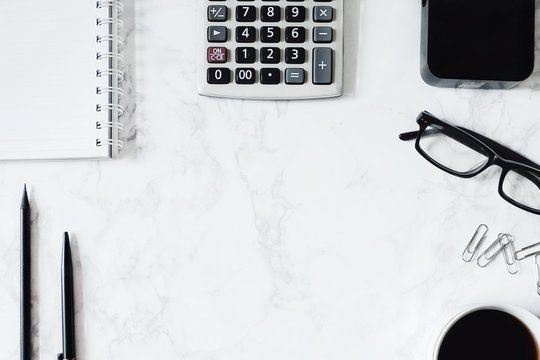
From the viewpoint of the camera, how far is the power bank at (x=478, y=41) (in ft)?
1.76

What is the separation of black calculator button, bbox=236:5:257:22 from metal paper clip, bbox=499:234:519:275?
0.30m

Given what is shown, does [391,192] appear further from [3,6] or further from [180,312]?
[3,6]

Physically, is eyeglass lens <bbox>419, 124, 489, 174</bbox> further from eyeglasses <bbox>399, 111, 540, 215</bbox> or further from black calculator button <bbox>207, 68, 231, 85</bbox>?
black calculator button <bbox>207, 68, 231, 85</bbox>

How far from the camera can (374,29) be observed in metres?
0.57

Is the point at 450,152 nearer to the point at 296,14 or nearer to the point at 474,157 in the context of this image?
the point at 474,157

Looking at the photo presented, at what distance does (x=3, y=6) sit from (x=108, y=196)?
20 cm

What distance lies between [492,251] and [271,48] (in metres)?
0.27

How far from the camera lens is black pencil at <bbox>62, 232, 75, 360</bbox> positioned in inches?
22.0

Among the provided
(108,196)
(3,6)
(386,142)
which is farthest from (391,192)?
(3,6)

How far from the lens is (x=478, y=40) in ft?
1.77

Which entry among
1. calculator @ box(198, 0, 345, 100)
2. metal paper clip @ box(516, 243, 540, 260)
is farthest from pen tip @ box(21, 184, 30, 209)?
metal paper clip @ box(516, 243, 540, 260)

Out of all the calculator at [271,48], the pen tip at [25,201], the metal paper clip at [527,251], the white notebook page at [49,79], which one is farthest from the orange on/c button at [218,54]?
the metal paper clip at [527,251]

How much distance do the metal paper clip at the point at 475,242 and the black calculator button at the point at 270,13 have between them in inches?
10.3

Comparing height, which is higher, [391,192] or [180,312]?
[391,192]
